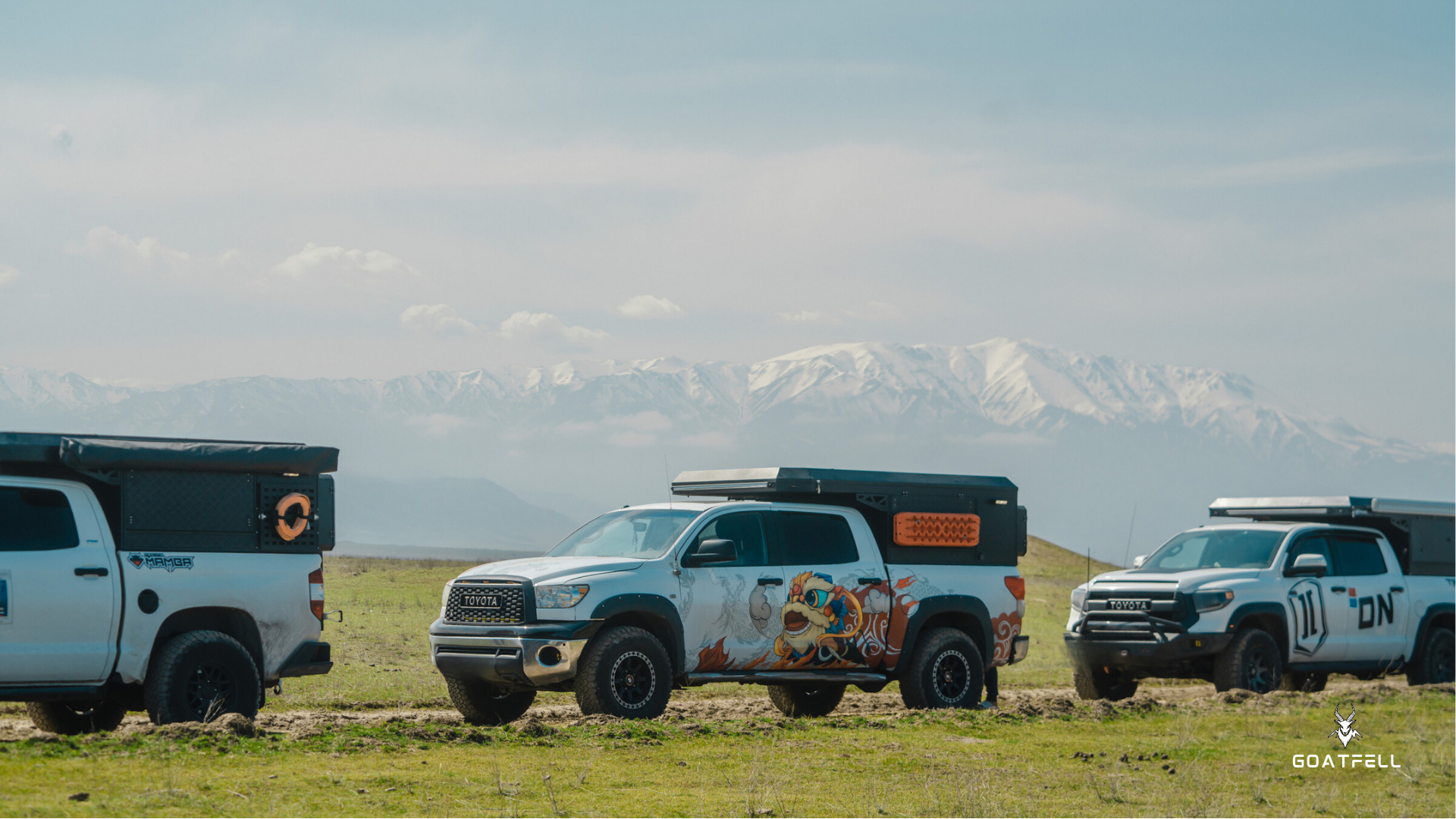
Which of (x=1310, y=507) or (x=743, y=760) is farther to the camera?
(x=1310, y=507)

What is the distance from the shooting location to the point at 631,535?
14234 millimetres

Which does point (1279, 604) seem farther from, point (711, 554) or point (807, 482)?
point (711, 554)

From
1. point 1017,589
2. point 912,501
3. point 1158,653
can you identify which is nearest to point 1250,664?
point 1158,653

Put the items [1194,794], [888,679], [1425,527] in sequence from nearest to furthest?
1. [1194,794]
2. [888,679]
3. [1425,527]

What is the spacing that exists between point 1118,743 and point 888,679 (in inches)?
90.4

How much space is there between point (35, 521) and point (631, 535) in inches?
205

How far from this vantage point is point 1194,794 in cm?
1230

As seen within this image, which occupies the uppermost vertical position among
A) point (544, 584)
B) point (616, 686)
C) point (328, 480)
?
point (328, 480)

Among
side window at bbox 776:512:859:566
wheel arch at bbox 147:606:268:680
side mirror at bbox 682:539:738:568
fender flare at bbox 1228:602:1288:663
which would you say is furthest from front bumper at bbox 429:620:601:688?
fender flare at bbox 1228:602:1288:663

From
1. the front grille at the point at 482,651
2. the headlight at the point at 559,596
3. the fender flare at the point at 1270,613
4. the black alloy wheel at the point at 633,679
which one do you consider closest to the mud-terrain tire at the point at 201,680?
the front grille at the point at 482,651

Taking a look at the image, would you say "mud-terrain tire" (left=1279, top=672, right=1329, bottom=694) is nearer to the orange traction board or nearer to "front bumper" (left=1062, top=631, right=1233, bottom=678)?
"front bumper" (left=1062, top=631, right=1233, bottom=678)

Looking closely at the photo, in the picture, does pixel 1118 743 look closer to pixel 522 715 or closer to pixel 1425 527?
pixel 522 715

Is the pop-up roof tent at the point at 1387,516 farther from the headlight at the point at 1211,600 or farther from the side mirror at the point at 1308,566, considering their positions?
the headlight at the point at 1211,600

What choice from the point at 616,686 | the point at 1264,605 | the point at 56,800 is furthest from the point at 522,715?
the point at 1264,605
